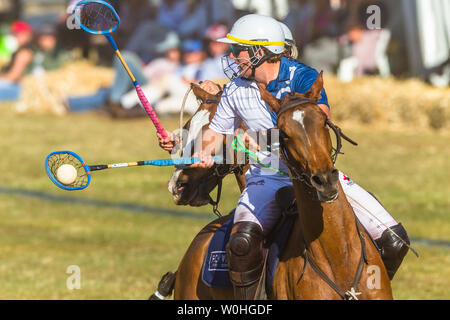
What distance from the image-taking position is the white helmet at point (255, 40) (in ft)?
21.0

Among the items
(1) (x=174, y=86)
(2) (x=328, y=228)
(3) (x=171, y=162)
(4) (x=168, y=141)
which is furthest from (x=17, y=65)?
(2) (x=328, y=228)

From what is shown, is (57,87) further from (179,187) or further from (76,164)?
(76,164)

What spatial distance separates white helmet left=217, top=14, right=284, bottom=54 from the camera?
6426mm

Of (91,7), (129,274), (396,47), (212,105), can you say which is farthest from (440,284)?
(396,47)

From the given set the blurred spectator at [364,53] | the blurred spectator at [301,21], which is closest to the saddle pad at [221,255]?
the blurred spectator at [364,53]

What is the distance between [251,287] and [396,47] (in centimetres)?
1788

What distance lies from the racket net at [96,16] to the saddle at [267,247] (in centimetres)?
179

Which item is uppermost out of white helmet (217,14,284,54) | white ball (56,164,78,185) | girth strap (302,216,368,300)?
white helmet (217,14,284,54)

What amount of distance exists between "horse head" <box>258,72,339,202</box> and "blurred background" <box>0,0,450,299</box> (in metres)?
2.49

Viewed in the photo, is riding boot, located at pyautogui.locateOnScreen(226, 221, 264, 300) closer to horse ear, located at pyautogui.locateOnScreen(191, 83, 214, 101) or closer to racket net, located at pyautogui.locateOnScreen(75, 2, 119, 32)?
horse ear, located at pyautogui.locateOnScreen(191, 83, 214, 101)

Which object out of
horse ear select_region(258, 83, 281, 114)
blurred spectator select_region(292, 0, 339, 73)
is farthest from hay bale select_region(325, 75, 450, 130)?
horse ear select_region(258, 83, 281, 114)

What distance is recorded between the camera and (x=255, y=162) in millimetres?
6492

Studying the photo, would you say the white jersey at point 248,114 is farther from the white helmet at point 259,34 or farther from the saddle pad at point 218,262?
the saddle pad at point 218,262

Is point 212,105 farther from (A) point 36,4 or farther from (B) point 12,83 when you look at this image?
(A) point 36,4
